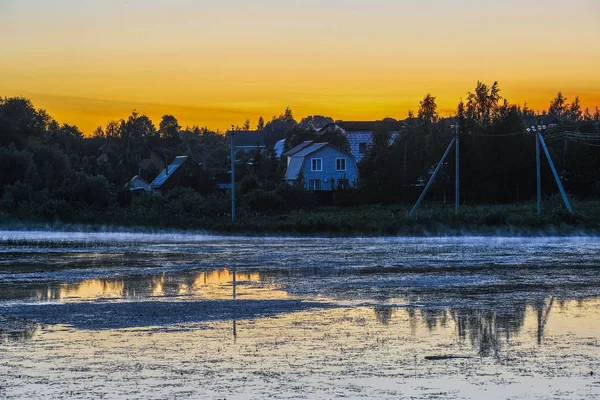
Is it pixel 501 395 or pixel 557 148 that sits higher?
pixel 557 148

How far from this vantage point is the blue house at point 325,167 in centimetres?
9312

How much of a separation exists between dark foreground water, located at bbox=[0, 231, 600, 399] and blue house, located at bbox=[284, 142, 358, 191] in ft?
186

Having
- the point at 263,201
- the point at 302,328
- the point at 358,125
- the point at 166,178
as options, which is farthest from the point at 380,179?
the point at 302,328

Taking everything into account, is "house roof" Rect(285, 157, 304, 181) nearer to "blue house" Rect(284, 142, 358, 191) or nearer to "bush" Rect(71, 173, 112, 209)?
"blue house" Rect(284, 142, 358, 191)

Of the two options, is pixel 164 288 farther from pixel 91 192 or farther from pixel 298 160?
pixel 298 160

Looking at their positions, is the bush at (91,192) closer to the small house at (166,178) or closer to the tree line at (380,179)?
the tree line at (380,179)

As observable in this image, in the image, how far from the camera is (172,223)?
65.6 meters

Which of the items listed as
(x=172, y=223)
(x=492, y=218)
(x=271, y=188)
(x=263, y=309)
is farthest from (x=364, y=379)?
(x=271, y=188)

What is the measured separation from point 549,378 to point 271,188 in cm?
6724

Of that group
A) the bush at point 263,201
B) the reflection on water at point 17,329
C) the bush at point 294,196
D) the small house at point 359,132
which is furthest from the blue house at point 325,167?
the reflection on water at point 17,329

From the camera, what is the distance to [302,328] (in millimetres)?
18484

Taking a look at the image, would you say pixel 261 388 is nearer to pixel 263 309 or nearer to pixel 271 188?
pixel 263 309

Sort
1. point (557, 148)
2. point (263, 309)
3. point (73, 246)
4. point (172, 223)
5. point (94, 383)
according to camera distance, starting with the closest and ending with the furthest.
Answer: point (94, 383) < point (263, 309) < point (73, 246) < point (172, 223) < point (557, 148)

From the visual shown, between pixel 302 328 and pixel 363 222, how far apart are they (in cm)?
4163
